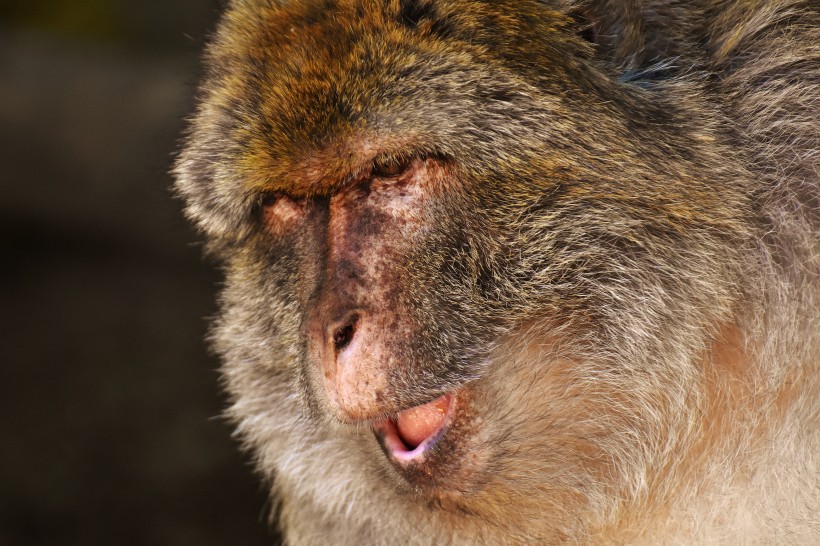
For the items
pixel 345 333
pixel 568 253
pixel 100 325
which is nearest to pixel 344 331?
pixel 345 333

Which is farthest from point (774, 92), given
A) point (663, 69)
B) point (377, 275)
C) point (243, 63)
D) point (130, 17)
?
point (130, 17)

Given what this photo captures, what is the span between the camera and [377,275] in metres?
2.12

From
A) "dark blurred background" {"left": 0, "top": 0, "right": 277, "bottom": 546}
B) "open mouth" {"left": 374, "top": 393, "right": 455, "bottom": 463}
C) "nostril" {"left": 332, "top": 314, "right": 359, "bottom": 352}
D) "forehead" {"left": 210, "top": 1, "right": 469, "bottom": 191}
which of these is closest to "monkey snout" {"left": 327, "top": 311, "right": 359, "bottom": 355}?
"nostril" {"left": 332, "top": 314, "right": 359, "bottom": 352}

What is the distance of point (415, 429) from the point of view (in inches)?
88.4

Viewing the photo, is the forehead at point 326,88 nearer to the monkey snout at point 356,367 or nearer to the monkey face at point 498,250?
the monkey face at point 498,250

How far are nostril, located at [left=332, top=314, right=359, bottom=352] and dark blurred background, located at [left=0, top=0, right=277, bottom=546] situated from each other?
10.3ft

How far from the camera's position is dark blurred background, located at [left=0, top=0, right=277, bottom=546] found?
18.7 ft

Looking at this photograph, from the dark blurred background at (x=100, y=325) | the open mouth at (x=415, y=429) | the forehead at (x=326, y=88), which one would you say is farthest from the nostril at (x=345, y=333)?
the dark blurred background at (x=100, y=325)

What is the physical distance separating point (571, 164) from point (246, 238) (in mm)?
915

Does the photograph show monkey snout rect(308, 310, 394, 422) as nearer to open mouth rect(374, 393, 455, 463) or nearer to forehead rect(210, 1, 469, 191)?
open mouth rect(374, 393, 455, 463)

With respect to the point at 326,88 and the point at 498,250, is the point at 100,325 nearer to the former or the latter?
the point at 326,88

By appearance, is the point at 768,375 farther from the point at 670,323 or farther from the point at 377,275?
the point at 377,275

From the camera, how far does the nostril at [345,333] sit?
2.09 metres

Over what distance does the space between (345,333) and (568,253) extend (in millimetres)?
506
